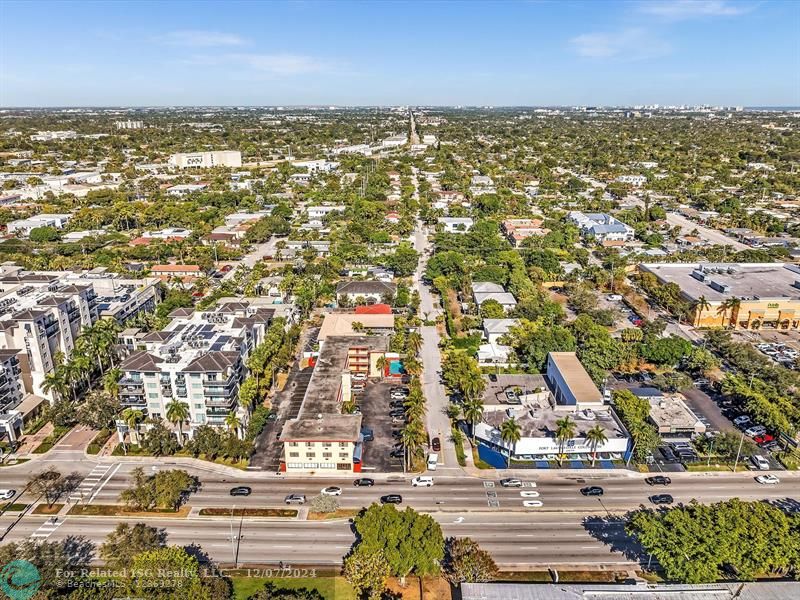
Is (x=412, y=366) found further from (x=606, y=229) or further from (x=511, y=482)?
(x=606, y=229)

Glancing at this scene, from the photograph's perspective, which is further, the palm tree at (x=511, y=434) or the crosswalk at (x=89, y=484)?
the palm tree at (x=511, y=434)

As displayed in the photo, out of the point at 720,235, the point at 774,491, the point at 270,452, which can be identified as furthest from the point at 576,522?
the point at 720,235

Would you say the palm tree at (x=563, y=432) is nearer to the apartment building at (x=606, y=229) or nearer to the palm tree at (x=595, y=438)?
the palm tree at (x=595, y=438)

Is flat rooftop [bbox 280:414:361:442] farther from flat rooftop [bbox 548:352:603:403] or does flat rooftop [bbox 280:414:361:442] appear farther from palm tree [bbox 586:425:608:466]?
flat rooftop [bbox 548:352:603:403]

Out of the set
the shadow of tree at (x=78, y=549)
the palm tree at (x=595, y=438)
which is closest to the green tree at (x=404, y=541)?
the palm tree at (x=595, y=438)

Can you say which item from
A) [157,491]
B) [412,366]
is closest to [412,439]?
[412,366]

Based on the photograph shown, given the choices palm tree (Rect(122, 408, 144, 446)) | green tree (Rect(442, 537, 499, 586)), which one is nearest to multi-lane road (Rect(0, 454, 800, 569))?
palm tree (Rect(122, 408, 144, 446))

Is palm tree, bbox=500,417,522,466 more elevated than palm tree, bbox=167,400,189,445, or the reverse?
palm tree, bbox=167,400,189,445
